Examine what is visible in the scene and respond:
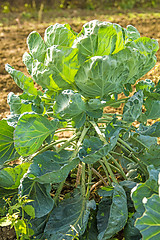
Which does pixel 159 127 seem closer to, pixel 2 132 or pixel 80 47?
pixel 80 47

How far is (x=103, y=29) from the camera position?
147cm

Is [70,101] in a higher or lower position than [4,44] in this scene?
higher

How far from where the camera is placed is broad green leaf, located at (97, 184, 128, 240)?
1.48 m

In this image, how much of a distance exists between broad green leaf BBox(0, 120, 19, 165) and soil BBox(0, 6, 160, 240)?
1149 millimetres

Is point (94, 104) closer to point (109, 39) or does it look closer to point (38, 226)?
point (109, 39)

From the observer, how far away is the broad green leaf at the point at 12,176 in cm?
164

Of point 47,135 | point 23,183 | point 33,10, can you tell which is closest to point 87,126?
point 47,135

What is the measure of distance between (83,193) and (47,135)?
402 millimetres

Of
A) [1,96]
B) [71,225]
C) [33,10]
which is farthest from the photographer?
[33,10]

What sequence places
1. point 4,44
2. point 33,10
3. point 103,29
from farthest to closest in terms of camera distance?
point 33,10, point 4,44, point 103,29

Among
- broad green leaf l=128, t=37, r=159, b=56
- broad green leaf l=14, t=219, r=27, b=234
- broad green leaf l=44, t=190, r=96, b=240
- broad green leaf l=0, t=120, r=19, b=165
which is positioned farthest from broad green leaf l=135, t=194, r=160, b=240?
broad green leaf l=0, t=120, r=19, b=165

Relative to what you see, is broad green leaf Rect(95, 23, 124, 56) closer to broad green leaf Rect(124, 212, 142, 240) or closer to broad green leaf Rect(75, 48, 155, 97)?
broad green leaf Rect(75, 48, 155, 97)

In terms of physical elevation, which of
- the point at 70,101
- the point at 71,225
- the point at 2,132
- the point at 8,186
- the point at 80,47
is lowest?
the point at 71,225

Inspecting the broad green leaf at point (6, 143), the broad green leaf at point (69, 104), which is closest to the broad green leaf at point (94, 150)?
the broad green leaf at point (69, 104)
